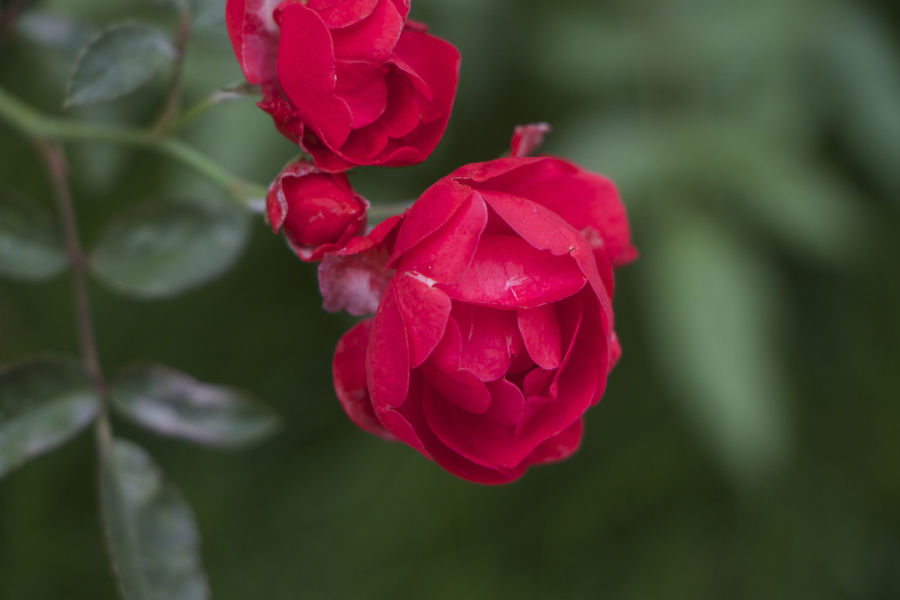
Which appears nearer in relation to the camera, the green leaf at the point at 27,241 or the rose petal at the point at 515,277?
the rose petal at the point at 515,277

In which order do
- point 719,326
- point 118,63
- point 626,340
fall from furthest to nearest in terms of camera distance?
point 626,340, point 719,326, point 118,63

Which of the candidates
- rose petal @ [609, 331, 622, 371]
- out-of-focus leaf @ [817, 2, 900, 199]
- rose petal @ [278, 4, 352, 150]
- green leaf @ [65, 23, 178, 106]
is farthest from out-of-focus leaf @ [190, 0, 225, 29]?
out-of-focus leaf @ [817, 2, 900, 199]

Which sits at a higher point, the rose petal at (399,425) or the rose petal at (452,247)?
the rose petal at (452,247)

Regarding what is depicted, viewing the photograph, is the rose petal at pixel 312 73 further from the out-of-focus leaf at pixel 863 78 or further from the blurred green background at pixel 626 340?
the out-of-focus leaf at pixel 863 78

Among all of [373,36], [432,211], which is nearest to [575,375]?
[432,211]

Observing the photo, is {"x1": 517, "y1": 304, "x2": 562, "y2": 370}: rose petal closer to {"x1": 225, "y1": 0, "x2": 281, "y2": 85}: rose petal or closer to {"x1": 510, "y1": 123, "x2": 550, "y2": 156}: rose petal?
{"x1": 510, "y1": 123, "x2": 550, "y2": 156}: rose petal

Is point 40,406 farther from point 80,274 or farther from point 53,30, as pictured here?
point 53,30

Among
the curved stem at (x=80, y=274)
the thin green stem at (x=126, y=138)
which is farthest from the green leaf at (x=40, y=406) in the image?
the thin green stem at (x=126, y=138)

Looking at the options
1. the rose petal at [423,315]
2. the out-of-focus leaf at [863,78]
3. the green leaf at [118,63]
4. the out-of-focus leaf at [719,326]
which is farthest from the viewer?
the out-of-focus leaf at [863,78]
